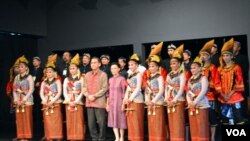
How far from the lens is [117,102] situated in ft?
18.8

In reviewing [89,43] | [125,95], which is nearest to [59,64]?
[89,43]

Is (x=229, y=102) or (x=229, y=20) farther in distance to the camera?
(x=229, y=20)

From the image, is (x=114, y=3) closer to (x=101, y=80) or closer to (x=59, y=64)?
(x=59, y=64)

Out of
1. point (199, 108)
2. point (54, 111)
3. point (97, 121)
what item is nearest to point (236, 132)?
point (199, 108)

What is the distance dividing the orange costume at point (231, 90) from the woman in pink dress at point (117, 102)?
1.41 metres

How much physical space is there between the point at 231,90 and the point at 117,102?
5.26ft

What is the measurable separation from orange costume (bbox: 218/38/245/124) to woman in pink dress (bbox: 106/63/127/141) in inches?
55.6

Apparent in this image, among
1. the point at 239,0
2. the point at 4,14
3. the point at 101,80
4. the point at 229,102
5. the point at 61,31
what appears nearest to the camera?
the point at 229,102

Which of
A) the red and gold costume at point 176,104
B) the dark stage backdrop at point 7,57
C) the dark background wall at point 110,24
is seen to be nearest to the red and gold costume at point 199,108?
the red and gold costume at point 176,104

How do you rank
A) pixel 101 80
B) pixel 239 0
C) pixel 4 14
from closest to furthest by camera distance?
pixel 101 80 → pixel 239 0 → pixel 4 14

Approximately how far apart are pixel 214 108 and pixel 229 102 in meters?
0.23

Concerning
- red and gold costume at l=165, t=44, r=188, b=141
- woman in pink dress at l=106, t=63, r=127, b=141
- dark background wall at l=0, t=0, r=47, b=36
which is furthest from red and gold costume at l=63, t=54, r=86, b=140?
dark background wall at l=0, t=0, r=47, b=36

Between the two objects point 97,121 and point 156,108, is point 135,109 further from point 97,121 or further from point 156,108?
point 97,121

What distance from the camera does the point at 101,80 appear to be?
5.86 meters
